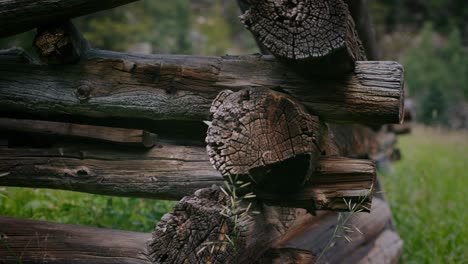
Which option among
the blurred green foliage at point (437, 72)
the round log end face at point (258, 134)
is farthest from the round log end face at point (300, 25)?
the blurred green foliage at point (437, 72)

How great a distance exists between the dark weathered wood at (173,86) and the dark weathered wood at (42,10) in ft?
0.95

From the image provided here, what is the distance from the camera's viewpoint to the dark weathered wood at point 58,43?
261 cm

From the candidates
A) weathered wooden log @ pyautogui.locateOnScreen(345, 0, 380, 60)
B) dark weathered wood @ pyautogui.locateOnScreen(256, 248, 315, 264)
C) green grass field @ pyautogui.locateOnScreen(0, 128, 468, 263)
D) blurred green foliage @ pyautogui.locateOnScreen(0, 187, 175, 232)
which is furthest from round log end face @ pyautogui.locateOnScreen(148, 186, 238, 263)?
weathered wooden log @ pyautogui.locateOnScreen(345, 0, 380, 60)

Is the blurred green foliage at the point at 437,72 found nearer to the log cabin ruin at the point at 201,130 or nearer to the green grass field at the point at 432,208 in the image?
the green grass field at the point at 432,208

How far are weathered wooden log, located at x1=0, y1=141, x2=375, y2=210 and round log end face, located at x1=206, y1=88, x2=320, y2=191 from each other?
250 mm

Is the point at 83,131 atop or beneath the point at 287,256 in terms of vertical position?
atop

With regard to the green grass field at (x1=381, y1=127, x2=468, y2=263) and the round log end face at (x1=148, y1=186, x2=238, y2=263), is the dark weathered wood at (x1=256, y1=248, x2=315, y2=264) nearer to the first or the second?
the round log end face at (x1=148, y1=186, x2=238, y2=263)

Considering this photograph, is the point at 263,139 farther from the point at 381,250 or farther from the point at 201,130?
the point at 381,250

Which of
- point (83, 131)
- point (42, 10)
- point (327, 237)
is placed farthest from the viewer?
point (327, 237)

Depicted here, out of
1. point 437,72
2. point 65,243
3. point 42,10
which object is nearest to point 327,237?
point 65,243

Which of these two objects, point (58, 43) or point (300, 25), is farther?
point (58, 43)

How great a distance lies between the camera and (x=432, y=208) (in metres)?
5.34

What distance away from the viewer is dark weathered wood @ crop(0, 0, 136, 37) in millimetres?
2498

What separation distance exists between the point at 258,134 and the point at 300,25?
0.46 m
